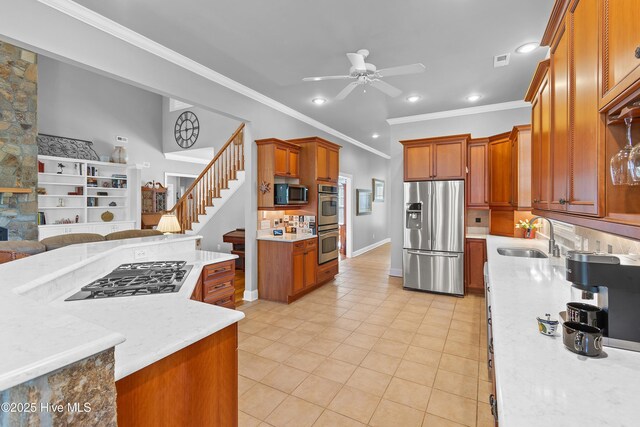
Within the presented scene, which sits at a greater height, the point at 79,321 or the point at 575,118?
the point at 575,118

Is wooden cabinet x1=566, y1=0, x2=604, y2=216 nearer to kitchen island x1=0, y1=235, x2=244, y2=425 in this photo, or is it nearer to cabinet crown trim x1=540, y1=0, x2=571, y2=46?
cabinet crown trim x1=540, y1=0, x2=571, y2=46

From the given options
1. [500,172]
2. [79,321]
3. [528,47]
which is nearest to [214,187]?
[500,172]

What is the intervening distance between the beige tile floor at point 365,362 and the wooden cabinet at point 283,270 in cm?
17

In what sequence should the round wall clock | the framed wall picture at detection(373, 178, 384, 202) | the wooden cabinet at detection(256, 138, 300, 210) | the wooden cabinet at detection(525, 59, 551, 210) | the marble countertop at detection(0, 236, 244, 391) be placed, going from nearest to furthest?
1. the marble countertop at detection(0, 236, 244, 391)
2. the wooden cabinet at detection(525, 59, 551, 210)
3. the wooden cabinet at detection(256, 138, 300, 210)
4. the round wall clock
5. the framed wall picture at detection(373, 178, 384, 202)

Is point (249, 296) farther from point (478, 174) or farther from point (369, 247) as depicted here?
point (369, 247)

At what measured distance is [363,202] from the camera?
8.41 metres

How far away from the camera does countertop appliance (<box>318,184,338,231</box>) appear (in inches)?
203

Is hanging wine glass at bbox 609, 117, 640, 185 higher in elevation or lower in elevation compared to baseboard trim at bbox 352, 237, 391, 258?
higher

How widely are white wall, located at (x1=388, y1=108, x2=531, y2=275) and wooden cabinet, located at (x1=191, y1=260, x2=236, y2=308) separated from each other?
3733 mm

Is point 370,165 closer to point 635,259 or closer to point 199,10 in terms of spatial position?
point 199,10

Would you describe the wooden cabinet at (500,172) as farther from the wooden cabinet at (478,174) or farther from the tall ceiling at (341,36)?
the tall ceiling at (341,36)

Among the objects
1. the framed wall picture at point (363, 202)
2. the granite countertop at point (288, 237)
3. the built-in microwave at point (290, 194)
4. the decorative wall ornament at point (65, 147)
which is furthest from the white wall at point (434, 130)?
the decorative wall ornament at point (65, 147)

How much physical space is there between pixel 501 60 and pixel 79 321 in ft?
14.0

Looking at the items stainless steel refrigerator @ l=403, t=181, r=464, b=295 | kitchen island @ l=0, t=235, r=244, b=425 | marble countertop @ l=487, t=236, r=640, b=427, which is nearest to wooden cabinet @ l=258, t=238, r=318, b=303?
stainless steel refrigerator @ l=403, t=181, r=464, b=295
